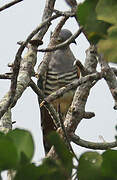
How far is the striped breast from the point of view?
441 cm

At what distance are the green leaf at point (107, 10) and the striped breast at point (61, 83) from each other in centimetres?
346

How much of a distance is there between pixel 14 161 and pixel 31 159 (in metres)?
0.05

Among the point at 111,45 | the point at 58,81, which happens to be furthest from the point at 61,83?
the point at 111,45

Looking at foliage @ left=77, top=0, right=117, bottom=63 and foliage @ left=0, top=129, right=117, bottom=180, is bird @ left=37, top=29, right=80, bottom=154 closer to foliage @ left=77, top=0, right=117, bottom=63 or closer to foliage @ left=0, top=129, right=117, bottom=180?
foliage @ left=77, top=0, right=117, bottom=63

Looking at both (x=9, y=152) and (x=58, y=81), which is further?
(x=58, y=81)

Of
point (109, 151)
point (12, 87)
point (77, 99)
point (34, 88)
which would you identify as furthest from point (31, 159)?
point (77, 99)

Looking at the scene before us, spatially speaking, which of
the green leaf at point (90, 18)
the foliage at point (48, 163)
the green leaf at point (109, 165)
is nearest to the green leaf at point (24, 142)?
the foliage at point (48, 163)

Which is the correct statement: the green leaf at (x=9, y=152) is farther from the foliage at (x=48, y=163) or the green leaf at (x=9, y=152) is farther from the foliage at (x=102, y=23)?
the foliage at (x=102, y=23)

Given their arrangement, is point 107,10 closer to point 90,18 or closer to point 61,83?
point 90,18

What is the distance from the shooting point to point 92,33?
929 mm

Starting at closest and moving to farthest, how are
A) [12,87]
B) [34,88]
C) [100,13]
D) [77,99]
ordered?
[100,13] < [12,87] < [34,88] < [77,99]

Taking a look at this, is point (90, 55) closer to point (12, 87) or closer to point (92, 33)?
point (12, 87)

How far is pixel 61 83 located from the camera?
→ 4.50 meters

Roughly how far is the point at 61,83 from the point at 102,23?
3.52 meters
